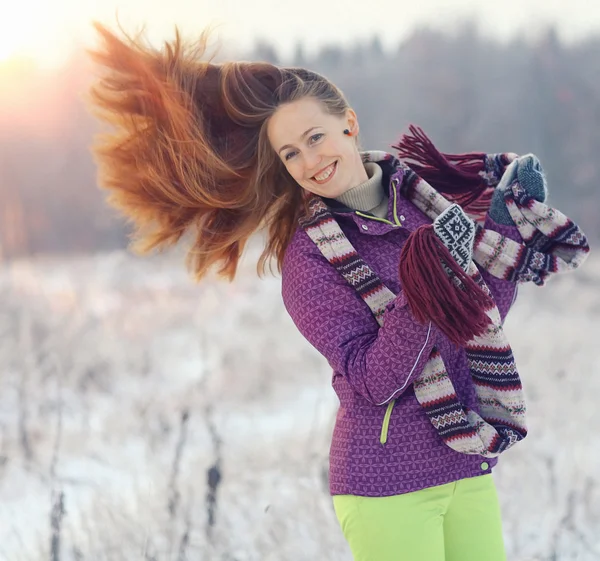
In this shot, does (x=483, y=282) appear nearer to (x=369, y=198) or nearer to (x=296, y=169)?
(x=369, y=198)

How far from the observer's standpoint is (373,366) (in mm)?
910

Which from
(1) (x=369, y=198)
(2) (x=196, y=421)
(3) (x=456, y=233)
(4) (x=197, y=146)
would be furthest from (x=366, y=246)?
(2) (x=196, y=421)

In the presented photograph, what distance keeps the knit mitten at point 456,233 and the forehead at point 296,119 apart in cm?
31

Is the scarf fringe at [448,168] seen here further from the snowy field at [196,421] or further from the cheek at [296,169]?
the snowy field at [196,421]

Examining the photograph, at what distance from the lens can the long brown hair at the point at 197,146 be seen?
1.13 metres

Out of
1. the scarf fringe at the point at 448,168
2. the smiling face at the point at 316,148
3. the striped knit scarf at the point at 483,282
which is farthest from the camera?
the scarf fringe at the point at 448,168

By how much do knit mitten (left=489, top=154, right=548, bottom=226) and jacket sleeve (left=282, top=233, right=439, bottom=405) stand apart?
29 centimetres

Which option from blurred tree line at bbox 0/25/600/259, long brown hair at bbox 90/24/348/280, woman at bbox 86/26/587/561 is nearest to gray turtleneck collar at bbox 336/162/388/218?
woman at bbox 86/26/587/561

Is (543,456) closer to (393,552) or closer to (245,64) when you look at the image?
(393,552)

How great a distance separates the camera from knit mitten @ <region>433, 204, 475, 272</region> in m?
0.87

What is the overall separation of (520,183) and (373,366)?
401 millimetres

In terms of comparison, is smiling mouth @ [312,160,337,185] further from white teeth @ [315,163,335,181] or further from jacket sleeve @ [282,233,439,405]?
jacket sleeve @ [282,233,439,405]

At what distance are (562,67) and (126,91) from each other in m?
1.74

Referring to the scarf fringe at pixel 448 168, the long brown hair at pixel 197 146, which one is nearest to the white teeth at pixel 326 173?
the long brown hair at pixel 197 146
